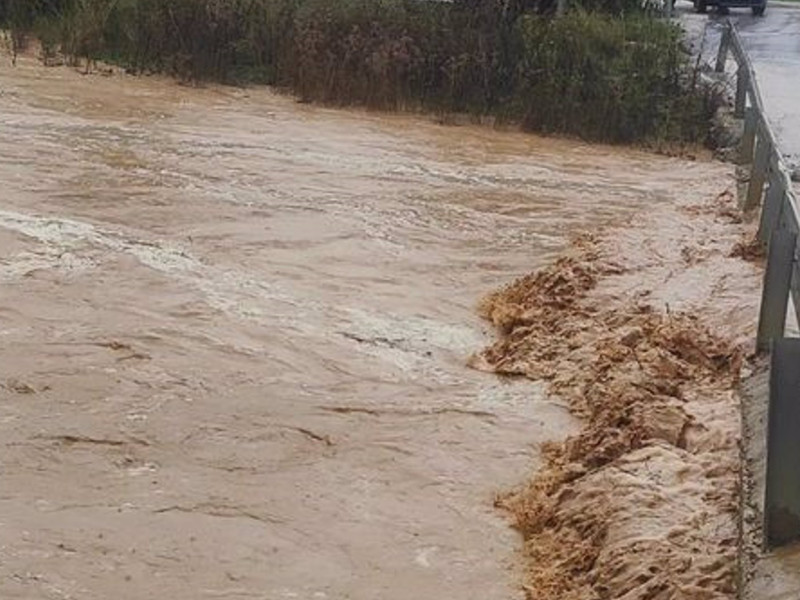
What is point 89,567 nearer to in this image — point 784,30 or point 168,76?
point 168,76

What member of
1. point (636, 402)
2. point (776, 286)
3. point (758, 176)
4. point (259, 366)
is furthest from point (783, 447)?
point (758, 176)

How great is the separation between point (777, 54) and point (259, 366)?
17783 millimetres

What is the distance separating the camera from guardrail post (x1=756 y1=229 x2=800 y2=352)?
6.96 metres

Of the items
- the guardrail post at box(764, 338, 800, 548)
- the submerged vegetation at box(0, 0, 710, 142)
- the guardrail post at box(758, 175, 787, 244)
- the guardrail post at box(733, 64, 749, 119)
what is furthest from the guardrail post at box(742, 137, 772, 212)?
the guardrail post at box(764, 338, 800, 548)

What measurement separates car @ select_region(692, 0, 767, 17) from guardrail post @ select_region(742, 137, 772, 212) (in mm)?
20618

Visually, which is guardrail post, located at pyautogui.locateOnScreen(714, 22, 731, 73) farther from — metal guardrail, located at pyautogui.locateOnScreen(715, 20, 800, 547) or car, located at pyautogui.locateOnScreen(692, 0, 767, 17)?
car, located at pyautogui.locateOnScreen(692, 0, 767, 17)

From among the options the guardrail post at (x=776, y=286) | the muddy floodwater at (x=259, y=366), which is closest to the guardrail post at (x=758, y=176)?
the muddy floodwater at (x=259, y=366)

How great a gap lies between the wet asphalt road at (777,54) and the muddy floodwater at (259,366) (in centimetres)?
270

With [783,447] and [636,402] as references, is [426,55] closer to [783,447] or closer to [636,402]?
[636,402]

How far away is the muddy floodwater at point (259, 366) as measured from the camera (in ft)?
20.3

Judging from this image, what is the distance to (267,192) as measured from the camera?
13109 millimetres

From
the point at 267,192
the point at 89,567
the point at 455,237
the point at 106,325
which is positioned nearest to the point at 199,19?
the point at 267,192

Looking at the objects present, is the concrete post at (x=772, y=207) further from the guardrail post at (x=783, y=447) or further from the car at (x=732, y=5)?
the car at (x=732, y=5)

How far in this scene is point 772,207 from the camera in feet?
32.0
